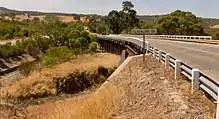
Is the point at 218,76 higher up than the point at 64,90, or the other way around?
the point at 218,76

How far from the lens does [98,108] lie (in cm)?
1168

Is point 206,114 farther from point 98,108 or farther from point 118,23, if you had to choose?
point 118,23

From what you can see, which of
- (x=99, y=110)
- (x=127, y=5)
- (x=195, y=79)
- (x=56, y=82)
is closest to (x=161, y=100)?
(x=195, y=79)

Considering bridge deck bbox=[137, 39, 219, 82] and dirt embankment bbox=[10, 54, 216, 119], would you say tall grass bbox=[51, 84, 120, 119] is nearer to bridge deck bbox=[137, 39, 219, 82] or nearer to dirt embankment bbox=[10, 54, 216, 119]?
dirt embankment bbox=[10, 54, 216, 119]

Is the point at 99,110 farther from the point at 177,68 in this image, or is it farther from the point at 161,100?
the point at 177,68

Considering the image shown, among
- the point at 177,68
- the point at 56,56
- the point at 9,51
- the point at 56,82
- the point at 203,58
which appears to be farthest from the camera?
the point at 9,51

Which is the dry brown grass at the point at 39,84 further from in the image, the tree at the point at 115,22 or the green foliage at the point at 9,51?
the tree at the point at 115,22

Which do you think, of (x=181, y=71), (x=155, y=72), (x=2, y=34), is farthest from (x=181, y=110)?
(x=2, y=34)

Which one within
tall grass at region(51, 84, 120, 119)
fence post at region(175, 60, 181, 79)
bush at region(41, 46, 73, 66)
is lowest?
bush at region(41, 46, 73, 66)

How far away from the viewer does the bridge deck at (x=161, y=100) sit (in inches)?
394

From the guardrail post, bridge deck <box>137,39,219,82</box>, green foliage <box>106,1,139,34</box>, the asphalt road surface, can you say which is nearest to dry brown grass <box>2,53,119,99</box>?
the asphalt road surface

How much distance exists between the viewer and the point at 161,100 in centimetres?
1159

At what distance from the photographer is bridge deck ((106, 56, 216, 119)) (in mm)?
10008

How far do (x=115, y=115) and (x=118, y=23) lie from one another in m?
131
